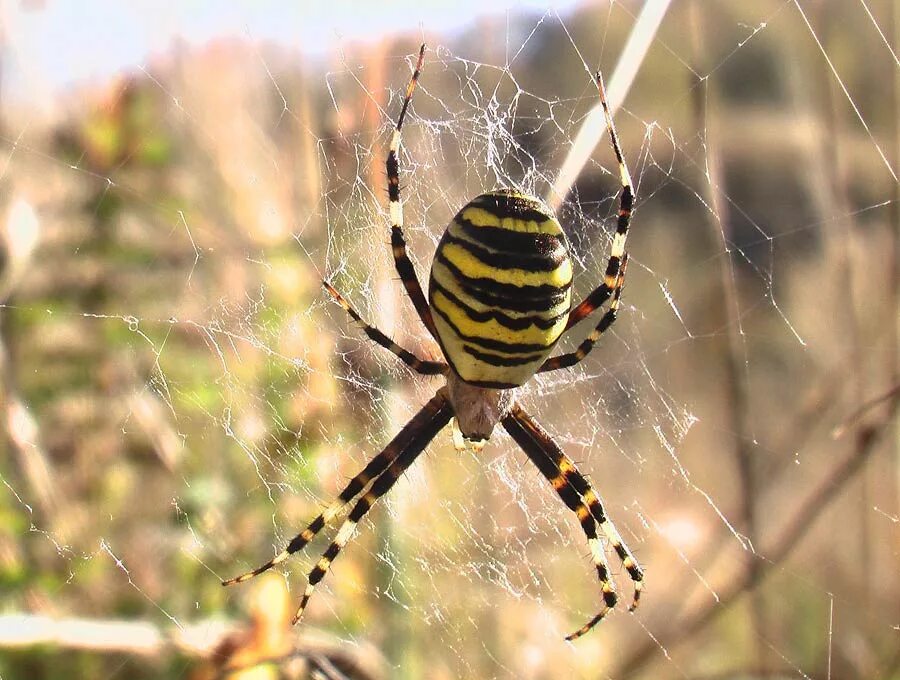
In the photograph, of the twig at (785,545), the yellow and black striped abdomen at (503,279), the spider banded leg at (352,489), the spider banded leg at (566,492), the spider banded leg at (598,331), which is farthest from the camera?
the spider banded leg at (566,492)

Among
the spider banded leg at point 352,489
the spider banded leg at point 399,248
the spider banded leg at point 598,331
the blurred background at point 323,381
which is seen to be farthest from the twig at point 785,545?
the spider banded leg at point 399,248

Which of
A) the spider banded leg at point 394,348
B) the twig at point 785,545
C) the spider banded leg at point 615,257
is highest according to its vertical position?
Result: the spider banded leg at point 394,348

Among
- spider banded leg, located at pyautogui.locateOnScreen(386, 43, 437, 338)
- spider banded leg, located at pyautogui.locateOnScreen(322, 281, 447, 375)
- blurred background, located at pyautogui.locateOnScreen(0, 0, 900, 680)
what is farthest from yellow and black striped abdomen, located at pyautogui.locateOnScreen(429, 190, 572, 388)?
blurred background, located at pyautogui.locateOnScreen(0, 0, 900, 680)

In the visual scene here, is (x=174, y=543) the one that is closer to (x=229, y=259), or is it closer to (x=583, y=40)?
(x=229, y=259)

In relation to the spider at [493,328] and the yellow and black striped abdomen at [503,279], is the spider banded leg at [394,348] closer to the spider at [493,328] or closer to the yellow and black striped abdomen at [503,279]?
the spider at [493,328]

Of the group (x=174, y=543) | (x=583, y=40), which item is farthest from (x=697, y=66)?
(x=583, y=40)

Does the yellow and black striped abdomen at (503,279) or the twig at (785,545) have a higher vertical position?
the yellow and black striped abdomen at (503,279)

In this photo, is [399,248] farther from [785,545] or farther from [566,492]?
[785,545]

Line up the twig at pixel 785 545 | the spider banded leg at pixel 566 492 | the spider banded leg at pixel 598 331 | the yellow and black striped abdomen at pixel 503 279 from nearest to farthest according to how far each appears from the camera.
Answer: the yellow and black striped abdomen at pixel 503 279
the twig at pixel 785 545
the spider banded leg at pixel 598 331
the spider banded leg at pixel 566 492
